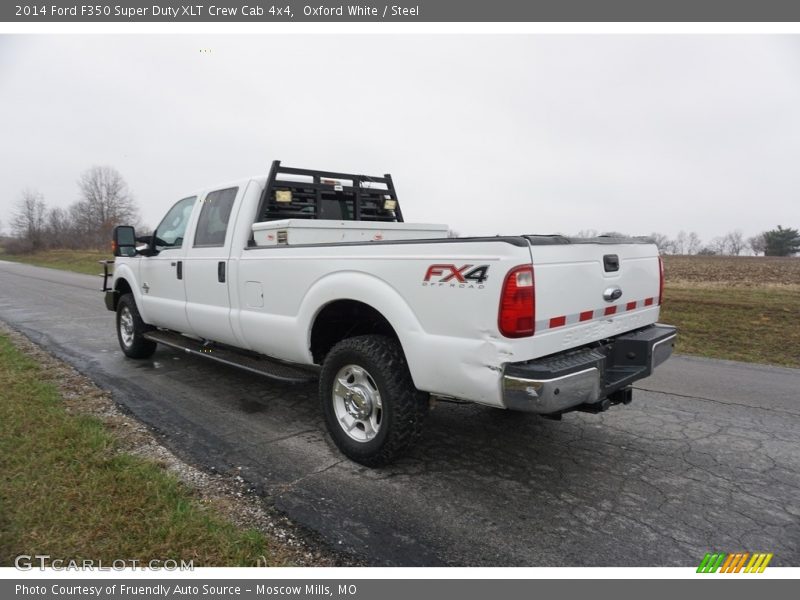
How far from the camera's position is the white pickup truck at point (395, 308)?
8.80ft

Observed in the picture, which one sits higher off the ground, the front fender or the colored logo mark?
the front fender

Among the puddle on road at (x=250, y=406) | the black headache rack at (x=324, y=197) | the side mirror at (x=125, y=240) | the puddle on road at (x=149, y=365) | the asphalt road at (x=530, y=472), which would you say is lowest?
the asphalt road at (x=530, y=472)

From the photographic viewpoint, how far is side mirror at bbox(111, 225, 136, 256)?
5992 mm

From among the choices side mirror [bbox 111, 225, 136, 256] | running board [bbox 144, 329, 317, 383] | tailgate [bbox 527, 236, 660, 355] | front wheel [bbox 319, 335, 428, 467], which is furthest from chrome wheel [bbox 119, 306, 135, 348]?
tailgate [bbox 527, 236, 660, 355]

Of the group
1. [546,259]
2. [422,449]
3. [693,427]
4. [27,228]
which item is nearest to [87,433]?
[422,449]

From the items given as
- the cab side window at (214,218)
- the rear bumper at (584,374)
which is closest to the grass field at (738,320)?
the rear bumper at (584,374)

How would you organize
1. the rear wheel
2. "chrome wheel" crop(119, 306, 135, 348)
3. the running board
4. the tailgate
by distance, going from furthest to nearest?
"chrome wheel" crop(119, 306, 135, 348) < the rear wheel < the running board < the tailgate

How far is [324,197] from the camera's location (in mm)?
5094

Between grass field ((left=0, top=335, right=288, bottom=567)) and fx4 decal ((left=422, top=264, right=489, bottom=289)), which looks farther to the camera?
fx4 decal ((left=422, top=264, right=489, bottom=289))

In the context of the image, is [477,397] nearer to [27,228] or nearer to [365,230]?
[365,230]

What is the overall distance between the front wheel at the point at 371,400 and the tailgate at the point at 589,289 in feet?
3.00

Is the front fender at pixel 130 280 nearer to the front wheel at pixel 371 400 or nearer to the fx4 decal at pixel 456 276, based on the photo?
the front wheel at pixel 371 400

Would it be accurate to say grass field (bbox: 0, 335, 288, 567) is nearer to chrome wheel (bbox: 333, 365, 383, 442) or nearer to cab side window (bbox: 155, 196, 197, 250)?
chrome wheel (bbox: 333, 365, 383, 442)

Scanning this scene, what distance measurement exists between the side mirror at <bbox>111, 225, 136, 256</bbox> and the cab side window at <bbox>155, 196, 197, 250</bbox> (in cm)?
40
